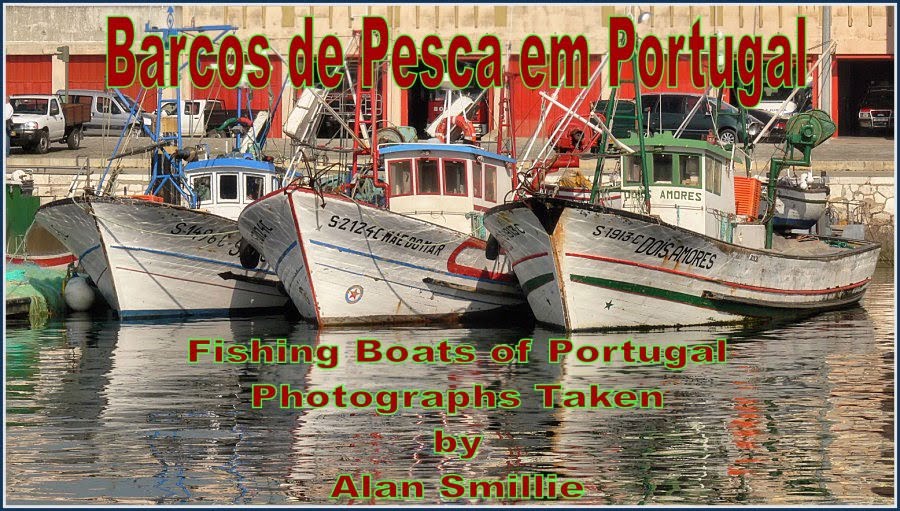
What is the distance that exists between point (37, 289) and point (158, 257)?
8.68ft

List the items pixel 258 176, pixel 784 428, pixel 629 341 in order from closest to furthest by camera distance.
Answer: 1. pixel 784 428
2. pixel 629 341
3. pixel 258 176

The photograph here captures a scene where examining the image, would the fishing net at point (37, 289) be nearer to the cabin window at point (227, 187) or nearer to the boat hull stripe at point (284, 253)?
the cabin window at point (227, 187)

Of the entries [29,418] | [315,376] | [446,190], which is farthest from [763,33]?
[29,418]

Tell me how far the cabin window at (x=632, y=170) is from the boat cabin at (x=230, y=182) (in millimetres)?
7333

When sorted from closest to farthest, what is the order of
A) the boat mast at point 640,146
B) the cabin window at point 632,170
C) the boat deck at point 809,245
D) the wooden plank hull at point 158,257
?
the boat mast at point 640,146 → the cabin window at point 632,170 → the wooden plank hull at point 158,257 → the boat deck at point 809,245

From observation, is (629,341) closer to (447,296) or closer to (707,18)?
(447,296)

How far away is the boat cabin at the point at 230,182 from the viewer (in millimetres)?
30188

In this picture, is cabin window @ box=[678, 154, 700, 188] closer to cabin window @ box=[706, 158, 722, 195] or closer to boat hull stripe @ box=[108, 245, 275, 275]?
cabin window @ box=[706, 158, 722, 195]

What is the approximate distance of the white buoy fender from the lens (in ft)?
99.8

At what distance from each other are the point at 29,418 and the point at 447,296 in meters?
10.8

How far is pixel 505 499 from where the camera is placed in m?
13.6

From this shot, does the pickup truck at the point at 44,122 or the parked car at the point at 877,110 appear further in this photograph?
the parked car at the point at 877,110

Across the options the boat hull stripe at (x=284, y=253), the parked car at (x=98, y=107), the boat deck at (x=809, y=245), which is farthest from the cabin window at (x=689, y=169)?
the parked car at (x=98, y=107)

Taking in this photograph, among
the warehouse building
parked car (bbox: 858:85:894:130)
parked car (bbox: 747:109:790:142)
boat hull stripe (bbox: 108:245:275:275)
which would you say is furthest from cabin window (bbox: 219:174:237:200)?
parked car (bbox: 858:85:894:130)
